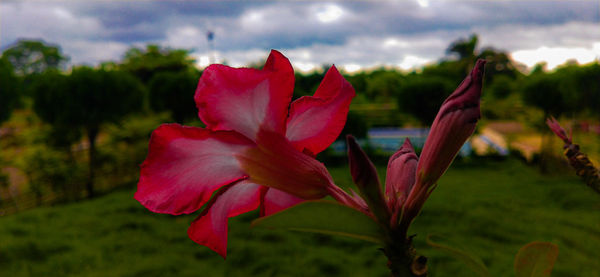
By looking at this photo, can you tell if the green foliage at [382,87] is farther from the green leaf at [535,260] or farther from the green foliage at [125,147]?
the green leaf at [535,260]

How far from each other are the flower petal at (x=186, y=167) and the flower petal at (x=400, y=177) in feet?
0.49

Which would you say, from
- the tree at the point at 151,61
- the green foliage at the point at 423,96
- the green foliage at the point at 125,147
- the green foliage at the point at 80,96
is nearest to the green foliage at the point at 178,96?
the green foliage at the point at 125,147

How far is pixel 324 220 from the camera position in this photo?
0.32 metres

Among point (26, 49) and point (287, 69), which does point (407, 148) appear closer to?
point (287, 69)

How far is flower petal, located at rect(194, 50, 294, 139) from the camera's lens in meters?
0.37

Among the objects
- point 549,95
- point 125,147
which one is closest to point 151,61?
point 125,147

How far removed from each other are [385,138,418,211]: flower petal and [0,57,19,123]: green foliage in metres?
10.9

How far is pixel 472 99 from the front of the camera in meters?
0.31

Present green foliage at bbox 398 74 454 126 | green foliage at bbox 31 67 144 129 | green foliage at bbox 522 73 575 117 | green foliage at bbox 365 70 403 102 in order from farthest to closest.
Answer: green foliage at bbox 365 70 403 102 → green foliage at bbox 398 74 454 126 → green foliage at bbox 522 73 575 117 → green foliage at bbox 31 67 144 129

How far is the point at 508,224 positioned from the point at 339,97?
5.19 metres

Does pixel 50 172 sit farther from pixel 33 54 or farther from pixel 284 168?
pixel 33 54

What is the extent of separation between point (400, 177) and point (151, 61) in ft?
106

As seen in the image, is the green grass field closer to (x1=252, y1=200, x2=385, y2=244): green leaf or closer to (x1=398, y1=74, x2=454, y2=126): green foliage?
(x1=252, y1=200, x2=385, y2=244): green leaf

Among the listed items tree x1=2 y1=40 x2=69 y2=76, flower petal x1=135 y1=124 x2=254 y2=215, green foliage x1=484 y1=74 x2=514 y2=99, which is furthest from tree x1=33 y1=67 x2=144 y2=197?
tree x1=2 y1=40 x2=69 y2=76
